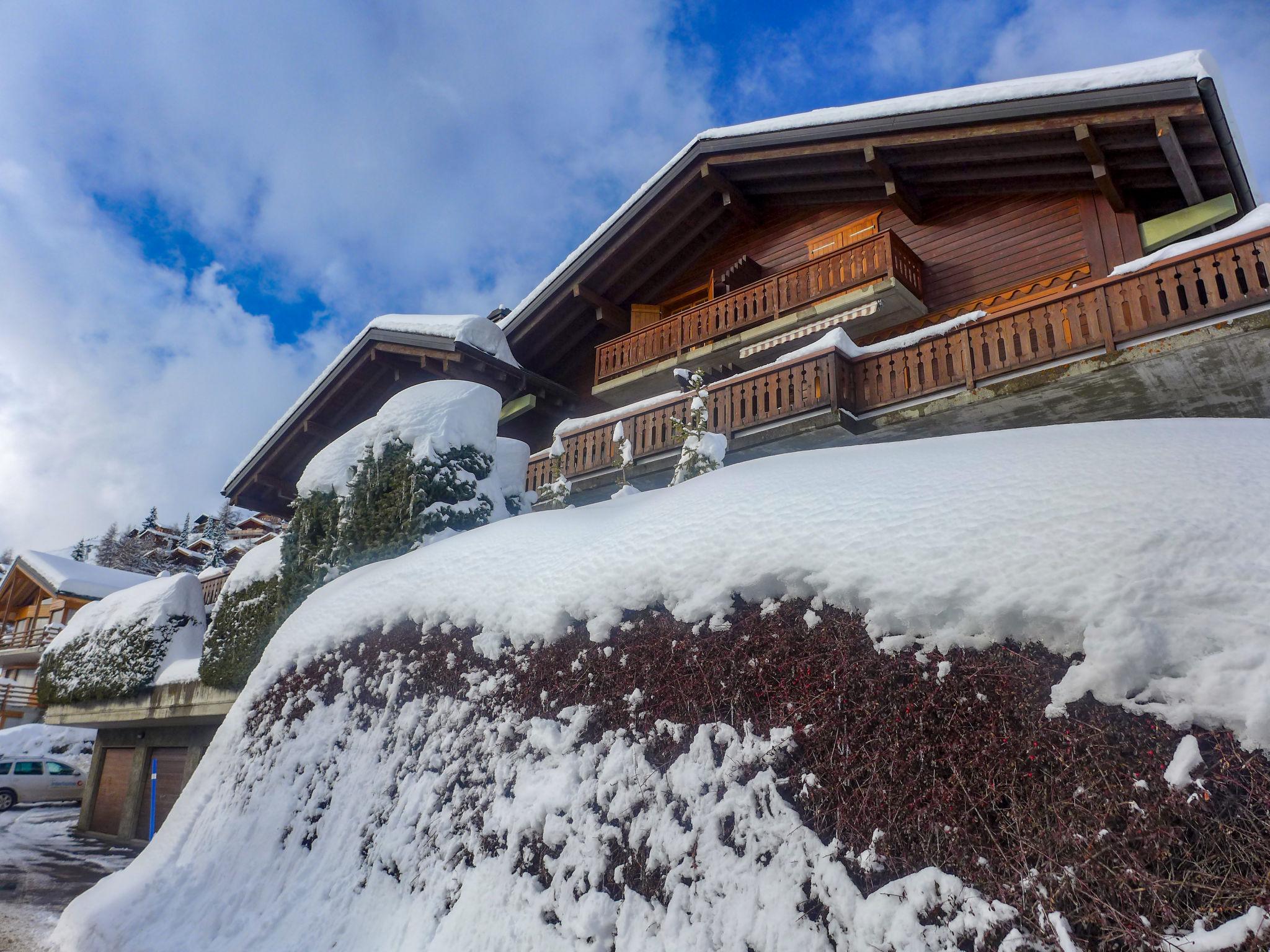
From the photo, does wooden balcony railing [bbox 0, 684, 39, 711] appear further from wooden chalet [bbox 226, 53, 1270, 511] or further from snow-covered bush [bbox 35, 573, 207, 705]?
wooden chalet [bbox 226, 53, 1270, 511]

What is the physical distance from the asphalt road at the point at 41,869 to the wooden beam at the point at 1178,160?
14289mm

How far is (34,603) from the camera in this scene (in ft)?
123

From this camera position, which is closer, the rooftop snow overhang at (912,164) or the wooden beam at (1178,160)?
the wooden beam at (1178,160)

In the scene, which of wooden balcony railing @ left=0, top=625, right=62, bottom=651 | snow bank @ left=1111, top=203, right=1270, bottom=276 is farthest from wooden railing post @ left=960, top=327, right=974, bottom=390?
wooden balcony railing @ left=0, top=625, right=62, bottom=651

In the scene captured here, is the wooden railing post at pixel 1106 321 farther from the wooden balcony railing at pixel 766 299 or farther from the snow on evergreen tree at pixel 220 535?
the snow on evergreen tree at pixel 220 535

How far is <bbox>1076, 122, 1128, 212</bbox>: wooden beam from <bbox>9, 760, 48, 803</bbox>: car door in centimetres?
2833

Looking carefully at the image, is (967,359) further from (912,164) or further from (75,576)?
(75,576)

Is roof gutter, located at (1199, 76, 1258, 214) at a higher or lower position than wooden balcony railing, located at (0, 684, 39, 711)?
higher

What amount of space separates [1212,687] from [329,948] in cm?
437

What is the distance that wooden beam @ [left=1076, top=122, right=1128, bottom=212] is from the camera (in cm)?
951

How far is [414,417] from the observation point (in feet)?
28.9

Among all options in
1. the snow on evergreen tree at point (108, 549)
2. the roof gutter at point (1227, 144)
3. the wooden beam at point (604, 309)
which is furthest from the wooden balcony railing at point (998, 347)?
the snow on evergreen tree at point (108, 549)

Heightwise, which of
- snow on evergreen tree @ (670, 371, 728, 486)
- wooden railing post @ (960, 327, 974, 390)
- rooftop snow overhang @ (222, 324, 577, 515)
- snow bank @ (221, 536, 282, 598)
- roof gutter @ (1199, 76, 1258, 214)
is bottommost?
snow bank @ (221, 536, 282, 598)

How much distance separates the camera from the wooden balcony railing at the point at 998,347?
7453 millimetres
